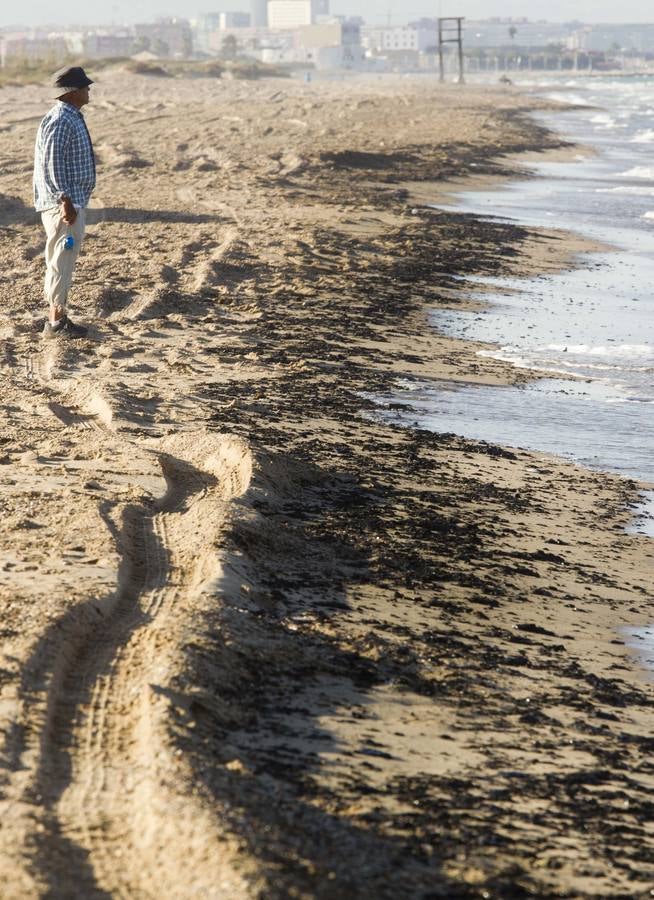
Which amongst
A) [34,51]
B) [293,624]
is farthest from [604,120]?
[34,51]

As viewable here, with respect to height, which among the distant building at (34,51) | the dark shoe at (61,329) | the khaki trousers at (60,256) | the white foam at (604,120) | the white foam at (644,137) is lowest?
the white foam at (644,137)

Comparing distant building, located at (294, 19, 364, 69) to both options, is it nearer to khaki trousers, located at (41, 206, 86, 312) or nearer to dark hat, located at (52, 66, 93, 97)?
dark hat, located at (52, 66, 93, 97)

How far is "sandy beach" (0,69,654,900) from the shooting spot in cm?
312

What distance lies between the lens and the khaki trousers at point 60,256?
29.1 ft

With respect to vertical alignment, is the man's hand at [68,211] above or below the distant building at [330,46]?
below

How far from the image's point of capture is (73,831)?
305 centimetres

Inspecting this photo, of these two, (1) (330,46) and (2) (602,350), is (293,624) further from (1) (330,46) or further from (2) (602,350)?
(1) (330,46)

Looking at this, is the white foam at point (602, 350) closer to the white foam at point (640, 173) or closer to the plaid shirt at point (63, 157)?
the plaid shirt at point (63, 157)

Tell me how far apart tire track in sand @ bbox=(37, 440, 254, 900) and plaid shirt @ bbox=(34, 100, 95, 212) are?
4.63 meters

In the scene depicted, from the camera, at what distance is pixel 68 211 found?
8.72m

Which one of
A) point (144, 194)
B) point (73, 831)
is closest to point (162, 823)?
point (73, 831)

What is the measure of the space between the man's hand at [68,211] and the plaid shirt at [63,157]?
2.0 inches

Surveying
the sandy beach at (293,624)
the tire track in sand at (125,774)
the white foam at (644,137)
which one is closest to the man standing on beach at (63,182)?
the sandy beach at (293,624)

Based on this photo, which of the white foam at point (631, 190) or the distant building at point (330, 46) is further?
the distant building at point (330, 46)
